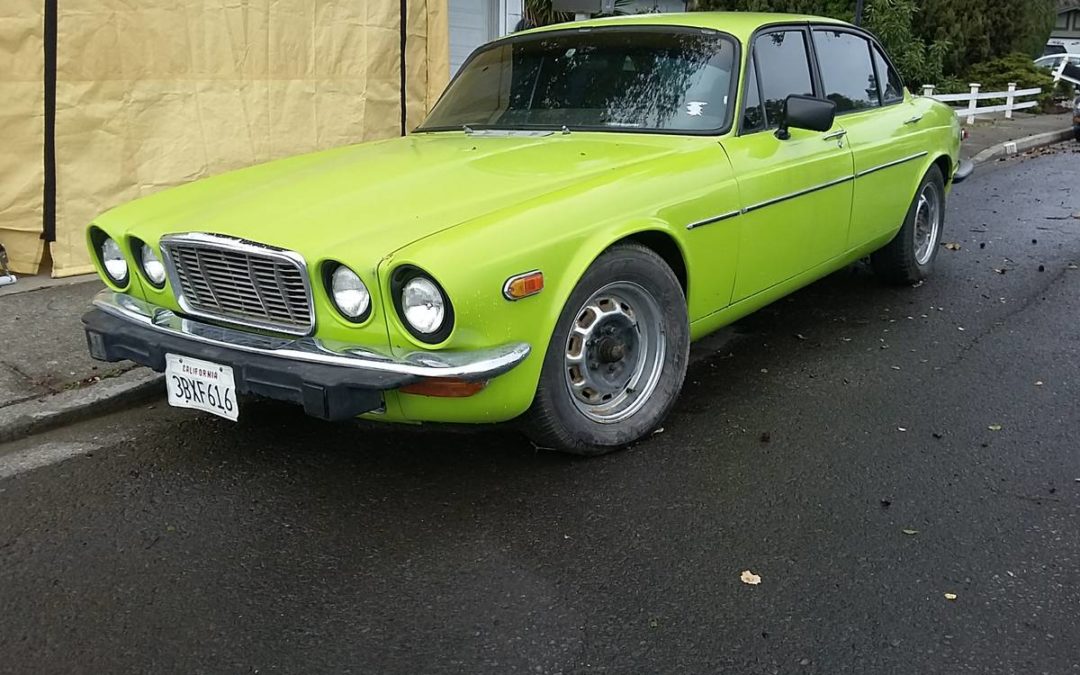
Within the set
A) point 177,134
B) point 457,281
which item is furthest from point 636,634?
point 177,134

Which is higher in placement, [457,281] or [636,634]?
[457,281]

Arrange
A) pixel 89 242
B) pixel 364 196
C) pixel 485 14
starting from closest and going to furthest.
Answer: pixel 364 196 < pixel 89 242 < pixel 485 14

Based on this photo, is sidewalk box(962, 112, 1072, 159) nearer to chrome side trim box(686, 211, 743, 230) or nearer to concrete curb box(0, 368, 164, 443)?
chrome side trim box(686, 211, 743, 230)

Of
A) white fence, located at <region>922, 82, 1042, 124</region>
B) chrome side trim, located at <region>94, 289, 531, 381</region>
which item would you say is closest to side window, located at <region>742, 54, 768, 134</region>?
chrome side trim, located at <region>94, 289, 531, 381</region>

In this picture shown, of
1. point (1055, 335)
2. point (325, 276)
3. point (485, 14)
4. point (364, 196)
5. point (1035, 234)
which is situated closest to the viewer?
point (325, 276)

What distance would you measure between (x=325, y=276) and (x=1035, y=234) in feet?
22.1

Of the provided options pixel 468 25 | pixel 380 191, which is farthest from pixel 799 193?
pixel 468 25

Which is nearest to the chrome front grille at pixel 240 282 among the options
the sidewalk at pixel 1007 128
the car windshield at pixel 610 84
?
the car windshield at pixel 610 84

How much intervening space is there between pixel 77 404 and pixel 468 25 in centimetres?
690

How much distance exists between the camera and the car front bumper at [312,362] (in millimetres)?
2922

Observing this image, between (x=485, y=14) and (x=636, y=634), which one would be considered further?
(x=485, y=14)

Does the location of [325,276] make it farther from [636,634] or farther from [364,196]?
[636,634]

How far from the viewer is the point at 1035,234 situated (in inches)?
307

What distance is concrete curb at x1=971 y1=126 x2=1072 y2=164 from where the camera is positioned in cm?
1330
